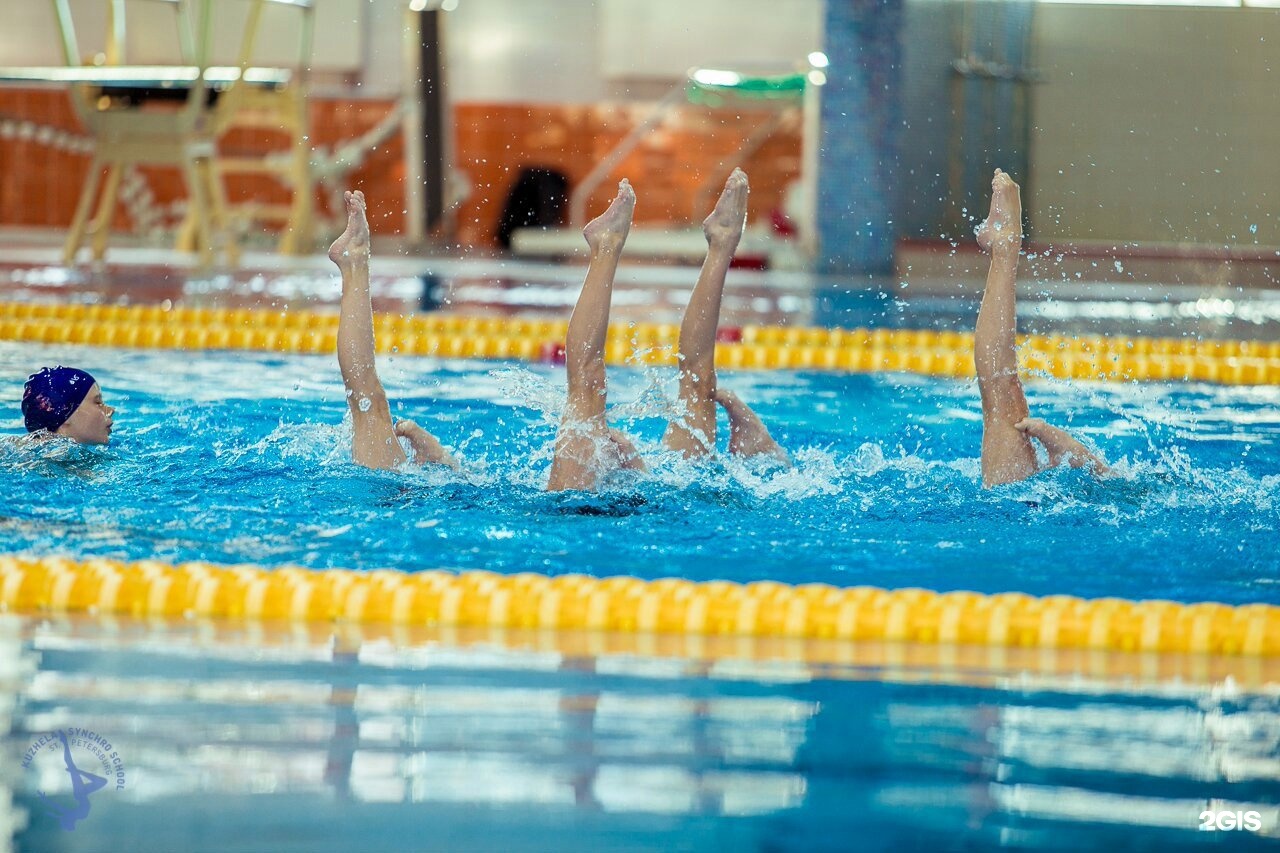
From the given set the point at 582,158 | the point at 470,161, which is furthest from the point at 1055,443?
the point at 470,161

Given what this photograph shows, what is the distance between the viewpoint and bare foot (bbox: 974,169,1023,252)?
3.57m

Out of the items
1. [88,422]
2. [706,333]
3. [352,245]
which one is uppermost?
[352,245]

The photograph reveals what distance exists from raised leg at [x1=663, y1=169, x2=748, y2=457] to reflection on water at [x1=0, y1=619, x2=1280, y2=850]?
1.22 m

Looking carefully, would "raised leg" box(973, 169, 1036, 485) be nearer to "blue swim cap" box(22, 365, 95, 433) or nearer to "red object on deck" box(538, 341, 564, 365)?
"blue swim cap" box(22, 365, 95, 433)

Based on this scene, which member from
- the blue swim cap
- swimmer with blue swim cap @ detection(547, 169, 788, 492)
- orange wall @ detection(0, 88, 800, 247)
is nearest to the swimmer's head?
the blue swim cap

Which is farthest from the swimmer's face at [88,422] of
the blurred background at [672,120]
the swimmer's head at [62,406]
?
the blurred background at [672,120]

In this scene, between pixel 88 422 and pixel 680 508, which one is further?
pixel 88 422

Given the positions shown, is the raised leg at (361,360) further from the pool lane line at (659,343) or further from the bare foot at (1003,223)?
the pool lane line at (659,343)

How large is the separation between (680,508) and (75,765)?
179 cm

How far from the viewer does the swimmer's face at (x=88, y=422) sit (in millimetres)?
3963

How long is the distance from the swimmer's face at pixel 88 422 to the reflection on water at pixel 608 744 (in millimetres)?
1384

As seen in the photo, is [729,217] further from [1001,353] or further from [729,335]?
[729,335]

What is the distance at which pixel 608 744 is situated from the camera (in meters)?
2.14

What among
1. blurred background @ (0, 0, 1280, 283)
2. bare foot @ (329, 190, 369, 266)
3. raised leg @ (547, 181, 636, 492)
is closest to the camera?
raised leg @ (547, 181, 636, 492)
